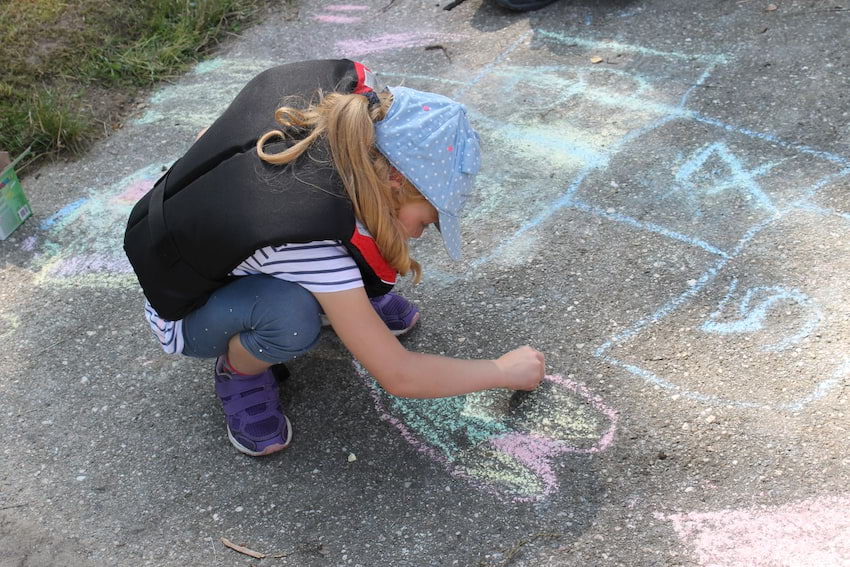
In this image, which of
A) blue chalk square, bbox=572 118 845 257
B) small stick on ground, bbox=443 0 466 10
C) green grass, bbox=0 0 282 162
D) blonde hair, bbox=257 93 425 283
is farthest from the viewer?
small stick on ground, bbox=443 0 466 10

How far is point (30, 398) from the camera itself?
2.34 meters

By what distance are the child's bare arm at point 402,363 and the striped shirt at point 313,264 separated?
1.0 inches

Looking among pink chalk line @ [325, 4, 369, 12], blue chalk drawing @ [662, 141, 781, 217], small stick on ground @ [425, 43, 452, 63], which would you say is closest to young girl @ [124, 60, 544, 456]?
blue chalk drawing @ [662, 141, 781, 217]

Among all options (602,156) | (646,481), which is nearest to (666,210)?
(602,156)

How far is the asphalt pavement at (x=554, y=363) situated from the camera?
186cm

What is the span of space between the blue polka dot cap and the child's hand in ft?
1.28

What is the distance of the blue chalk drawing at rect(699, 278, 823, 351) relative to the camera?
7.05 feet

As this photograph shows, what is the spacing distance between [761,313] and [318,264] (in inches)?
47.7

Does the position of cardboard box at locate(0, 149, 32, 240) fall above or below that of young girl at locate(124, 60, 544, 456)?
below

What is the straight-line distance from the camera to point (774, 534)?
1738mm

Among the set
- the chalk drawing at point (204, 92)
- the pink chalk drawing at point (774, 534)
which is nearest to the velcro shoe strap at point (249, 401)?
the pink chalk drawing at point (774, 534)

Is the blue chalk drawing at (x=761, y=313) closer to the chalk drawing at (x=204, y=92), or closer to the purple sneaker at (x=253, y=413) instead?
the purple sneaker at (x=253, y=413)

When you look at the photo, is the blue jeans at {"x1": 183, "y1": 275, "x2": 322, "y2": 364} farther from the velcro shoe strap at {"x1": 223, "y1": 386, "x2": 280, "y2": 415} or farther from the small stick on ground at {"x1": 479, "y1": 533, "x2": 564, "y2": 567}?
the small stick on ground at {"x1": 479, "y1": 533, "x2": 564, "y2": 567}

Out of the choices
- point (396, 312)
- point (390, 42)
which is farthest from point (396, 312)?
point (390, 42)
